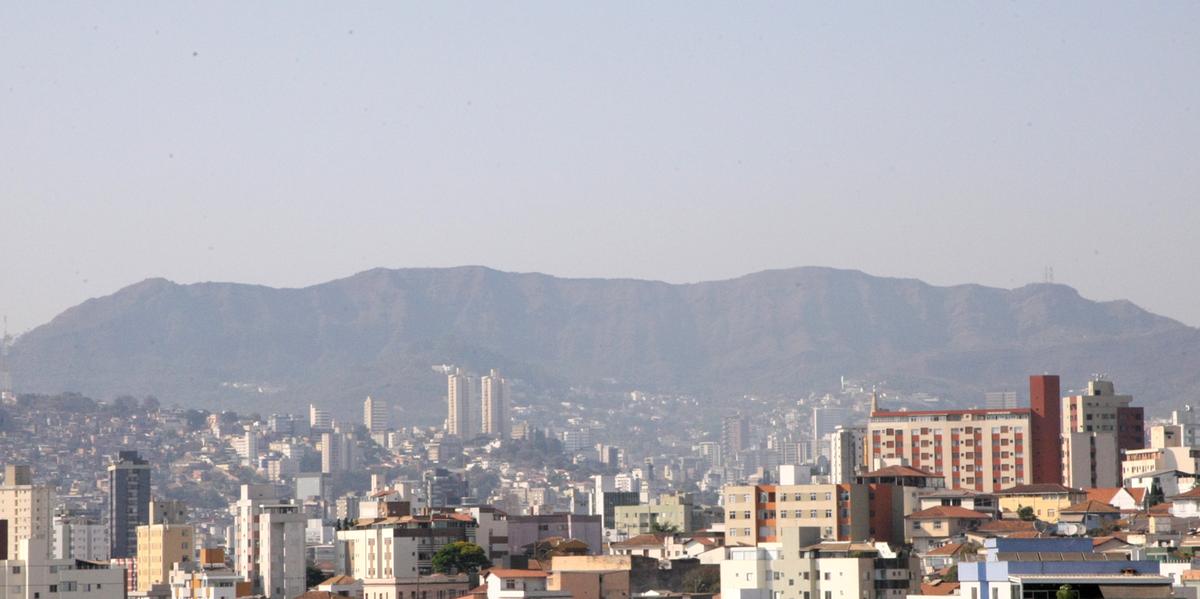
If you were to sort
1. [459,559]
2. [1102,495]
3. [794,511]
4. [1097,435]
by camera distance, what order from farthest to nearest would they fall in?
[1097,435], [1102,495], [459,559], [794,511]

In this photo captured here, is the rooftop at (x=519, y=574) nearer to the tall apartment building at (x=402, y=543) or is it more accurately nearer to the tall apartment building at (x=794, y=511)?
the tall apartment building at (x=794, y=511)

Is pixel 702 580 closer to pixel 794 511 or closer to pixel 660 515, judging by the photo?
pixel 794 511

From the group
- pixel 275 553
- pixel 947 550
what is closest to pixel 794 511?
pixel 947 550

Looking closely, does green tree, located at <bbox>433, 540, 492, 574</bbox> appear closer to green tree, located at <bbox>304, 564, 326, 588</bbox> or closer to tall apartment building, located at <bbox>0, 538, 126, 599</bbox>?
green tree, located at <bbox>304, 564, 326, 588</bbox>

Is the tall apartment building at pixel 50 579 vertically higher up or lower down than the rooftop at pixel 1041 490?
lower down

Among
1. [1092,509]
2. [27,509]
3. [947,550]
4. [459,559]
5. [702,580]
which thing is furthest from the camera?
[27,509]

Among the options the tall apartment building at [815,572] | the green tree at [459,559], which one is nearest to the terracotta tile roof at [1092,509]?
the green tree at [459,559]
